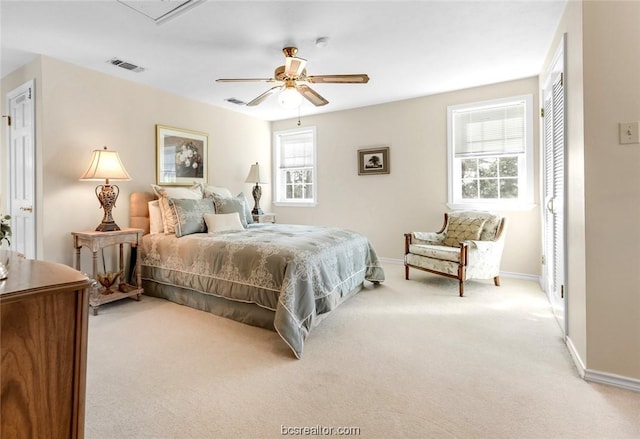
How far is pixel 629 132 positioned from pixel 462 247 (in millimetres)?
1878

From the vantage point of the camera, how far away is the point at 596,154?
1886 millimetres

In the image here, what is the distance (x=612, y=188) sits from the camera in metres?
1.85

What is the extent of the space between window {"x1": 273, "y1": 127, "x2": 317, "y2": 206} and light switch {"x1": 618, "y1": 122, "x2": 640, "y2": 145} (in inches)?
171

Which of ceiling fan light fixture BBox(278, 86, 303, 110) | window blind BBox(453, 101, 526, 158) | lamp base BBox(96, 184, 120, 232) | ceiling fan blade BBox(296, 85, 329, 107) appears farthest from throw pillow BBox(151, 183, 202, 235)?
window blind BBox(453, 101, 526, 158)

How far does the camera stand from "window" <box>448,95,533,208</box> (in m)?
4.10

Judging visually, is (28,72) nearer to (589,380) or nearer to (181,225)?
(181,225)

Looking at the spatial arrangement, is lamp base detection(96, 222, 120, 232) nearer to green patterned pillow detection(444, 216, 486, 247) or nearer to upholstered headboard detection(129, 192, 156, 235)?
upholstered headboard detection(129, 192, 156, 235)

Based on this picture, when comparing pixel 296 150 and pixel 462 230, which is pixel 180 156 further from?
pixel 462 230

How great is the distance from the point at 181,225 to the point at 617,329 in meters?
3.65

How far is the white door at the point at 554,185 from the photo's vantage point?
268 cm

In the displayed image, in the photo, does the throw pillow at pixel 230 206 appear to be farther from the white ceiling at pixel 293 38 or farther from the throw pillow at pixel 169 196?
the white ceiling at pixel 293 38

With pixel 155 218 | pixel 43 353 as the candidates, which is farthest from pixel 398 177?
pixel 43 353

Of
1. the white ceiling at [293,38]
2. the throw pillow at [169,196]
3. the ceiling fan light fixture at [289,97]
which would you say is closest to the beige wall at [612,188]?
the white ceiling at [293,38]

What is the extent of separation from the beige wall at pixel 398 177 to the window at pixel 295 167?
147mm
